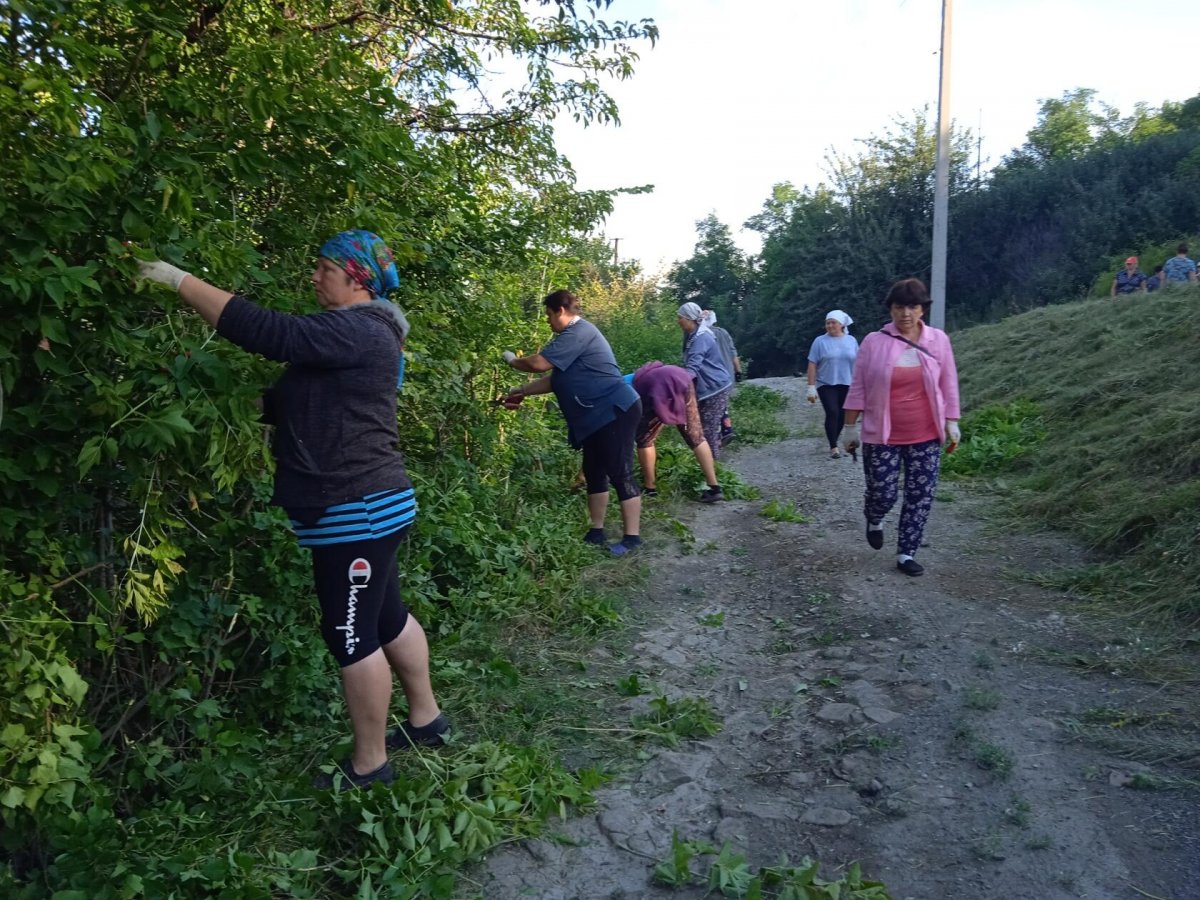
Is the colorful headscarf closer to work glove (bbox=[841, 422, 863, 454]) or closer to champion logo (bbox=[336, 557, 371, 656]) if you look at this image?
champion logo (bbox=[336, 557, 371, 656])

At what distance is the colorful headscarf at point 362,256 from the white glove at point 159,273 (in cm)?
50

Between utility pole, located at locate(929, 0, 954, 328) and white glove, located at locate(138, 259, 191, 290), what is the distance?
13981 mm

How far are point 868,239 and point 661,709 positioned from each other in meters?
27.2

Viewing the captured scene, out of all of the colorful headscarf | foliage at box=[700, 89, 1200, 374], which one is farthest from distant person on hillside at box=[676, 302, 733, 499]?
foliage at box=[700, 89, 1200, 374]

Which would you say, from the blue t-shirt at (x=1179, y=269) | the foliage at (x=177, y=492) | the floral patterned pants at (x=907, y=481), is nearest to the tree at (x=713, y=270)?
the blue t-shirt at (x=1179, y=269)

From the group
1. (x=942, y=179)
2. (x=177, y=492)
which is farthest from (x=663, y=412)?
(x=942, y=179)

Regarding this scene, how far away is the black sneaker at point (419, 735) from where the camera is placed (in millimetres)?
3404

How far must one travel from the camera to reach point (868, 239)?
2886 centimetres

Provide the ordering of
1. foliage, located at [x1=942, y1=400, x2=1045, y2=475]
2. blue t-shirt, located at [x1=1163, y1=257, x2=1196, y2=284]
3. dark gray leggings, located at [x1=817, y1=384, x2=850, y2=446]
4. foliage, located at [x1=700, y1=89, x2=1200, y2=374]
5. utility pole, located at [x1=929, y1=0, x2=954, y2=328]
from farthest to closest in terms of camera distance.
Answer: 1. foliage, located at [x1=700, y1=89, x2=1200, y2=374]
2. utility pole, located at [x1=929, y1=0, x2=954, y2=328]
3. blue t-shirt, located at [x1=1163, y1=257, x2=1196, y2=284]
4. dark gray leggings, located at [x1=817, y1=384, x2=850, y2=446]
5. foliage, located at [x1=942, y1=400, x2=1045, y2=475]

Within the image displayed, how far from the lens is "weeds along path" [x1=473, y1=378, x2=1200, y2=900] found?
9.42 ft

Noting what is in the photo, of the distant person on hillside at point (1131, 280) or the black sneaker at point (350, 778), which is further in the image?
the distant person on hillside at point (1131, 280)

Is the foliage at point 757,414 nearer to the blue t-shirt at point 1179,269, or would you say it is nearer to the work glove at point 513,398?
the blue t-shirt at point 1179,269

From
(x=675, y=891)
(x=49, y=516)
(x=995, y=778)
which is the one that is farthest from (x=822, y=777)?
(x=49, y=516)

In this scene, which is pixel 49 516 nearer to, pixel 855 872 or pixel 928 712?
pixel 855 872
